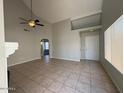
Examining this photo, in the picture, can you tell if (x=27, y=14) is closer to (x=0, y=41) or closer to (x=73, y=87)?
(x=73, y=87)

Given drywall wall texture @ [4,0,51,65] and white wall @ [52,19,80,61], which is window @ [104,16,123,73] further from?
drywall wall texture @ [4,0,51,65]

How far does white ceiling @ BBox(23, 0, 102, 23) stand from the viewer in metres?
4.96

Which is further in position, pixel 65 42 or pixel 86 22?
pixel 65 42

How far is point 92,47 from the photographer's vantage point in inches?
276

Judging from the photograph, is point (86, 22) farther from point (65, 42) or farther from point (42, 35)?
point (42, 35)

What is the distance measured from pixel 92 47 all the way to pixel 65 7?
12.3 feet

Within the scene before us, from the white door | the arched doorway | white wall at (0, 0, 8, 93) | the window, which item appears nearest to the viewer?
white wall at (0, 0, 8, 93)

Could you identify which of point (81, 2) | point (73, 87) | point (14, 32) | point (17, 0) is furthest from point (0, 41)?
point (17, 0)

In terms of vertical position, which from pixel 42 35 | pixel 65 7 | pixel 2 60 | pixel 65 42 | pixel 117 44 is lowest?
pixel 2 60

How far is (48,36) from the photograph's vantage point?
827 cm

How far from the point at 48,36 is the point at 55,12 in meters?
2.56

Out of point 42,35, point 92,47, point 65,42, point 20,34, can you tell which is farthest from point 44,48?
point 92,47

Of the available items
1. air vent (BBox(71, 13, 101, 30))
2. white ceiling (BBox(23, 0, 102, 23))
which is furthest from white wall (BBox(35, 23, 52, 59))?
air vent (BBox(71, 13, 101, 30))

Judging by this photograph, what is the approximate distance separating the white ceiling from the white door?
7.08 ft
